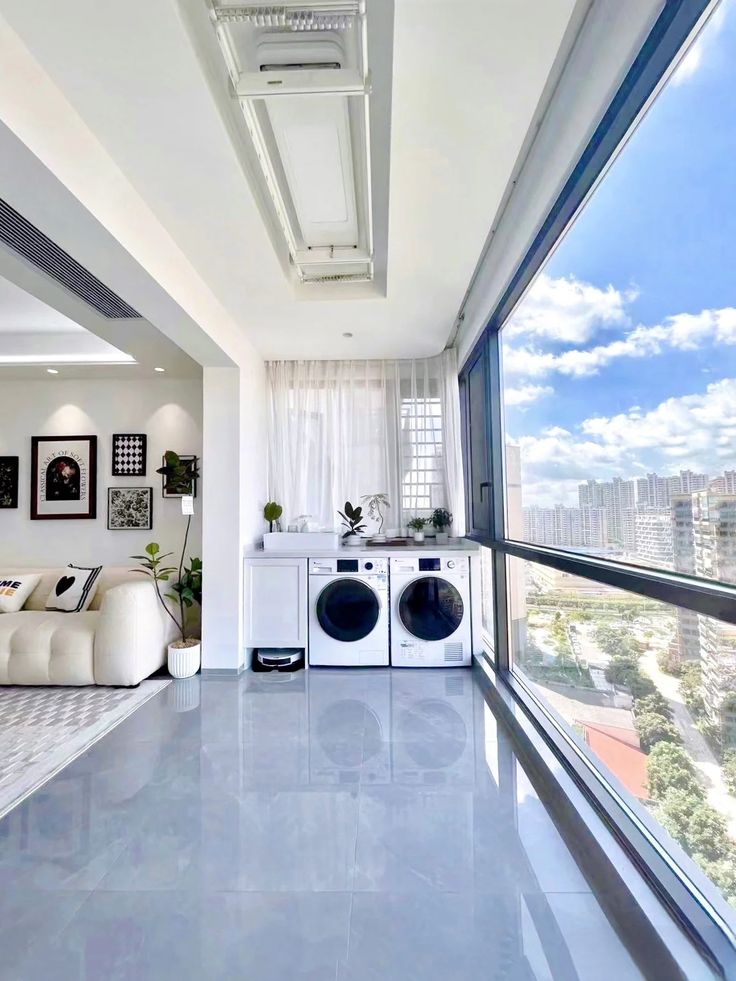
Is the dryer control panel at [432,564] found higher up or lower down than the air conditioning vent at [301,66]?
lower down

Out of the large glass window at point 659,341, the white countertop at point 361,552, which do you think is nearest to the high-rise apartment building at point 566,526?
the large glass window at point 659,341

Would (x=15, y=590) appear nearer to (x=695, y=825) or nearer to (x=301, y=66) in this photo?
(x=301, y=66)

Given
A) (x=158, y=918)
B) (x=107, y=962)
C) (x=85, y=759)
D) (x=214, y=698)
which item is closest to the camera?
(x=107, y=962)

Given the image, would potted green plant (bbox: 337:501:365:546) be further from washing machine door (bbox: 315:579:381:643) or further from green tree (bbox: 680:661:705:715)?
green tree (bbox: 680:661:705:715)

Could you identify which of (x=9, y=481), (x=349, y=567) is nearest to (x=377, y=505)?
(x=349, y=567)

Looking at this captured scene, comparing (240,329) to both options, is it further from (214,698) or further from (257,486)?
(214,698)

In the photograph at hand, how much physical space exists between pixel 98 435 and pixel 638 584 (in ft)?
15.3

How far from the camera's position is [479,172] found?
1.93 meters

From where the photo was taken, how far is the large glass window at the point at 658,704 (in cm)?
114

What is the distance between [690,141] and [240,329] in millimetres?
2981

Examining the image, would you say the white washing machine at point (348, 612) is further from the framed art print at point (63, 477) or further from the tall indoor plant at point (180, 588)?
the framed art print at point (63, 477)

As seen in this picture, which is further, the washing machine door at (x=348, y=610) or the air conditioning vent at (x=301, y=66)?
the washing machine door at (x=348, y=610)

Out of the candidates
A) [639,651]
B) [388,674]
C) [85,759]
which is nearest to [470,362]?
[388,674]

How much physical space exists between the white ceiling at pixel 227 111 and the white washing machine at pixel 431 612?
6.73ft
